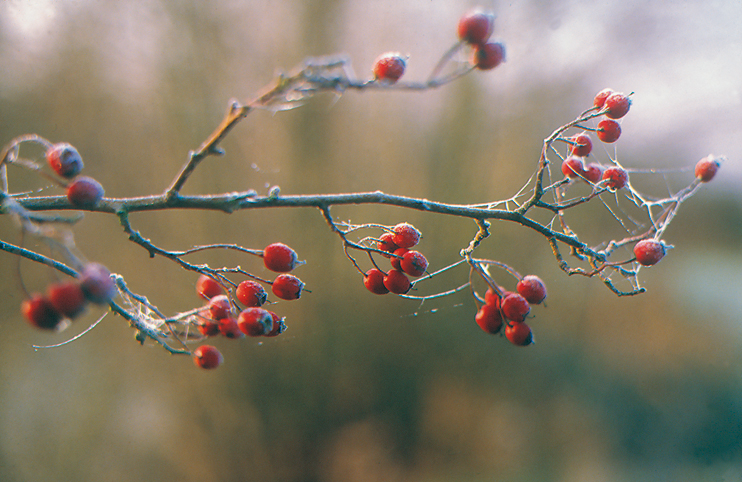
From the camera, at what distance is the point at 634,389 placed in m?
1.22

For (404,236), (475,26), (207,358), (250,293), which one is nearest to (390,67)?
(475,26)

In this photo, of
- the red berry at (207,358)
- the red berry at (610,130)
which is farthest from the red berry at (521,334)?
the red berry at (207,358)

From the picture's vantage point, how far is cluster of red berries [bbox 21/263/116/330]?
0.25 meters

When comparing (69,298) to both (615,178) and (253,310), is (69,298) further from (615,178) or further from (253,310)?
(615,178)

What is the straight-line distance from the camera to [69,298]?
0.82 ft

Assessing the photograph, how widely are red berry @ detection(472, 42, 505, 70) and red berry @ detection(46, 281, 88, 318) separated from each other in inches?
14.0

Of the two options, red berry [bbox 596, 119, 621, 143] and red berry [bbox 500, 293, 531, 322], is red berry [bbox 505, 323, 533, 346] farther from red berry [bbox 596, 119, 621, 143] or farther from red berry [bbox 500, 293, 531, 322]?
red berry [bbox 596, 119, 621, 143]

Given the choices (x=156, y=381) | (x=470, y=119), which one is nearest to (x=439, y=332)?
(x=470, y=119)

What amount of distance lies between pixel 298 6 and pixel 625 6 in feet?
3.35

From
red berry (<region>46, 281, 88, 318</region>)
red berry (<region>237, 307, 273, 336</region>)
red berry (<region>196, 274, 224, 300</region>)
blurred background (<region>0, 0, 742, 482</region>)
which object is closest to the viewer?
red berry (<region>46, 281, 88, 318</region>)

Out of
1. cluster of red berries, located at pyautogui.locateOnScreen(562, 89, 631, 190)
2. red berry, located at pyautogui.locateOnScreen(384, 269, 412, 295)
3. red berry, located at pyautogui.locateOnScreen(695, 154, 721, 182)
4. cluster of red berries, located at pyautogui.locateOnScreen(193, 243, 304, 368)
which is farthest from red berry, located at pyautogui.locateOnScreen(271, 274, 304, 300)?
red berry, located at pyautogui.locateOnScreen(695, 154, 721, 182)

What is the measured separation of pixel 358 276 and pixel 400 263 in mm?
924

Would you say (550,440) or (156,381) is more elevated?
(156,381)

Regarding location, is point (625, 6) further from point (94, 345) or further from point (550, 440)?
point (94, 345)
